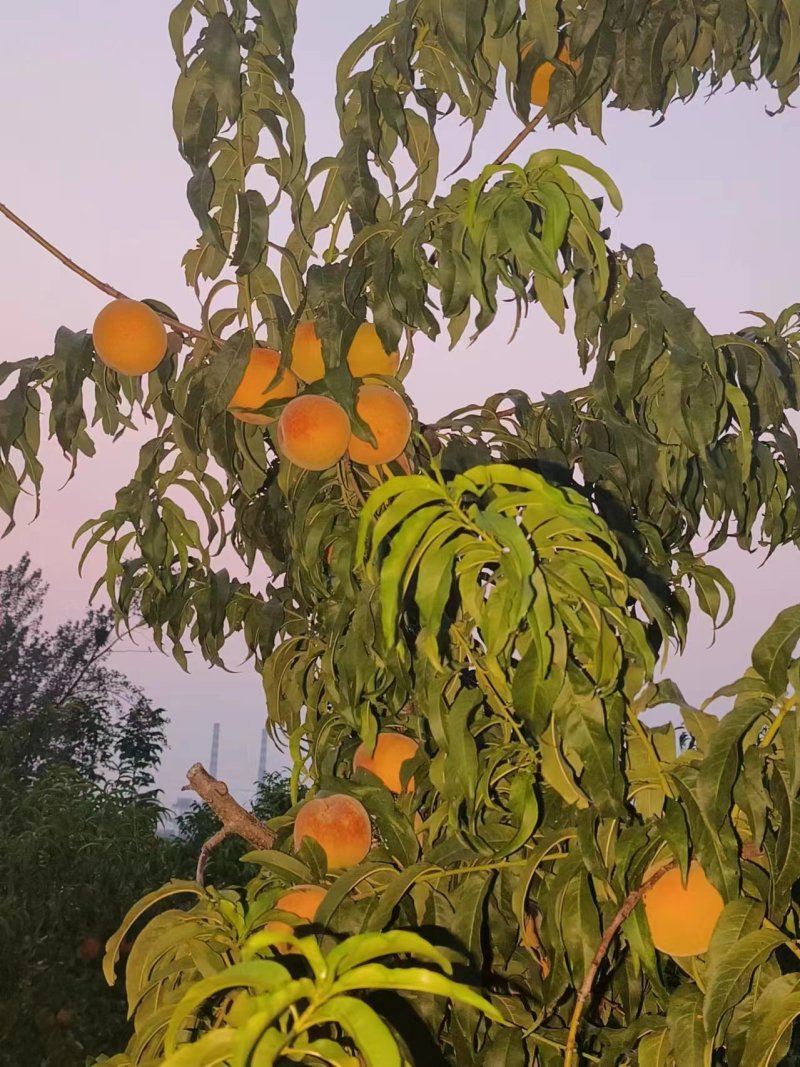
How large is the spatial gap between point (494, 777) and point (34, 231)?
28.4 inches

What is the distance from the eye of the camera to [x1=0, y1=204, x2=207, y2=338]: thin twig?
1104 mm

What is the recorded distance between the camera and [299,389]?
122 cm

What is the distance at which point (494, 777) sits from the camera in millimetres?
983

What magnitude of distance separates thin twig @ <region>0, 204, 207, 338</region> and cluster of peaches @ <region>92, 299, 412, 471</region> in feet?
0.04

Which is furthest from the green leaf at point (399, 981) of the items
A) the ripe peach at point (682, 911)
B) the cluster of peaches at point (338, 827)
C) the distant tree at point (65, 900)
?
the distant tree at point (65, 900)

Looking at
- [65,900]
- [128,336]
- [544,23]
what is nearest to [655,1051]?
[128,336]

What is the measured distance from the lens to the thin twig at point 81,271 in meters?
Result: 1.10

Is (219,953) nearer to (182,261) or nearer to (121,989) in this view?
(182,261)

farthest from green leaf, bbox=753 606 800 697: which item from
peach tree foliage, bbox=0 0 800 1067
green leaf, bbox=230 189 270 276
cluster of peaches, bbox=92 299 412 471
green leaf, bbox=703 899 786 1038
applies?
green leaf, bbox=230 189 270 276

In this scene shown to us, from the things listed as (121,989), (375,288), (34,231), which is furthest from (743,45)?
(121,989)

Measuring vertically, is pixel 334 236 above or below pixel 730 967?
above

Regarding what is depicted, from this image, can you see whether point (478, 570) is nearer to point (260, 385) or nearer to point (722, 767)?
point (722, 767)

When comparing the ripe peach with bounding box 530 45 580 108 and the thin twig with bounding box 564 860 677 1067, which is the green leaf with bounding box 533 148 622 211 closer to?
the ripe peach with bounding box 530 45 580 108

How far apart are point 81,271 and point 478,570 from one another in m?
0.65
